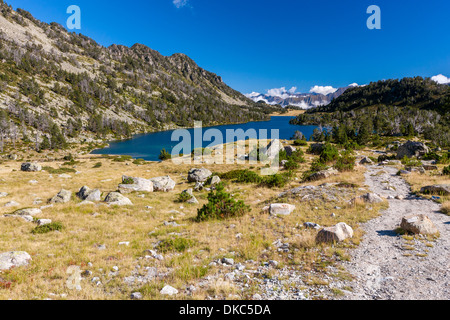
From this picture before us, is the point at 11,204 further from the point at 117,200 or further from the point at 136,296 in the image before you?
the point at 136,296

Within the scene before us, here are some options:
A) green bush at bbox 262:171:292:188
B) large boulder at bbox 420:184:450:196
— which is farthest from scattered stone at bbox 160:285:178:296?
large boulder at bbox 420:184:450:196

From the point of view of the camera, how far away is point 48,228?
1258 cm

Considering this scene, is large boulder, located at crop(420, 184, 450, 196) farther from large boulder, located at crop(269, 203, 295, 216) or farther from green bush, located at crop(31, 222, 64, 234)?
green bush, located at crop(31, 222, 64, 234)

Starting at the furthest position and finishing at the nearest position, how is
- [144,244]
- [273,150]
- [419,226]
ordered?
[273,150] → [144,244] → [419,226]

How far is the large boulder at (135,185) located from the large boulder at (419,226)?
78.3 feet

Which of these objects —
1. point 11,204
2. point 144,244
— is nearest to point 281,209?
point 144,244

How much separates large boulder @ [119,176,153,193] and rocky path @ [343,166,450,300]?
22363mm

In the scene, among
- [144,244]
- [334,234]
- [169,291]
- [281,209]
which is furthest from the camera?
[281,209]

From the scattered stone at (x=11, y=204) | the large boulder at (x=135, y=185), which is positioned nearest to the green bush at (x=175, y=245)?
the large boulder at (x=135, y=185)

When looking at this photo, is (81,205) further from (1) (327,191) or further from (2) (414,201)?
(2) (414,201)

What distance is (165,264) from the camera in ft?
28.5

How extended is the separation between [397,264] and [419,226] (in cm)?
386
